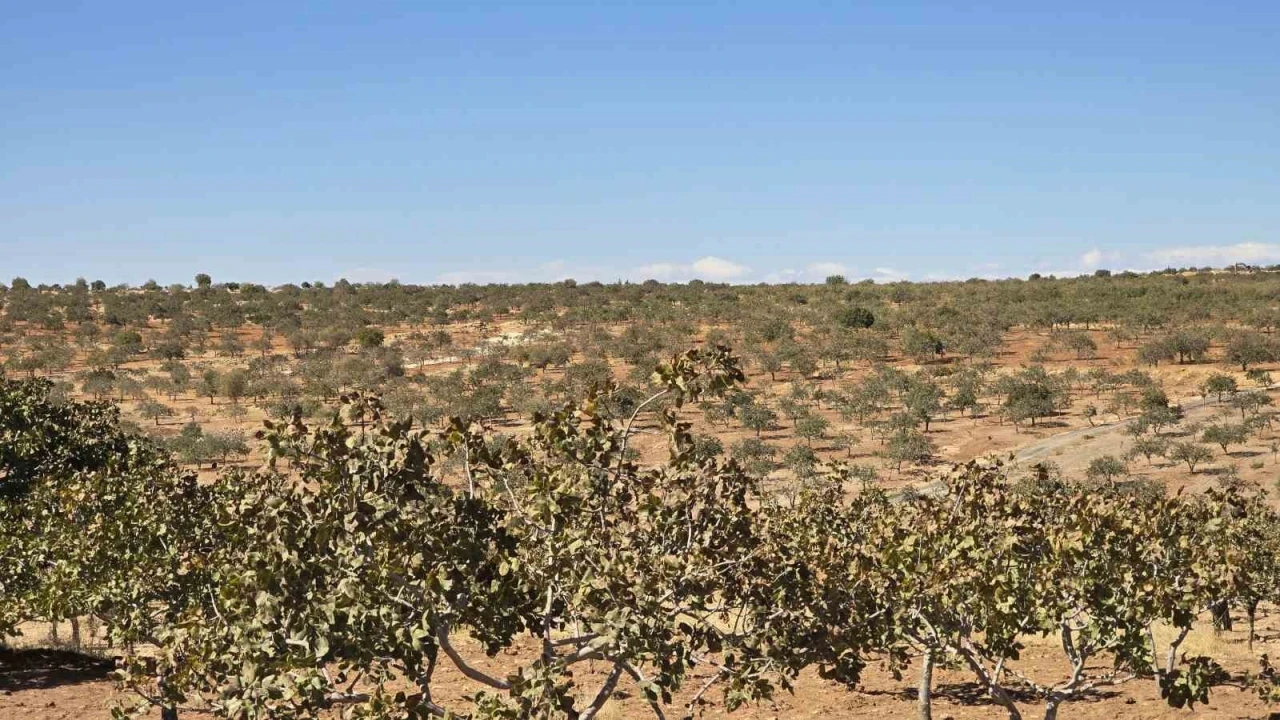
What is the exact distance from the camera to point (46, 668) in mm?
25547

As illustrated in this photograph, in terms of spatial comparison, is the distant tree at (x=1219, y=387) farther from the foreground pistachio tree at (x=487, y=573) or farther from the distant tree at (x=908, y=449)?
the foreground pistachio tree at (x=487, y=573)

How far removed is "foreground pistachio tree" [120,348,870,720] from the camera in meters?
8.48

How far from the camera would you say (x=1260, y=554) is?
24281 millimetres

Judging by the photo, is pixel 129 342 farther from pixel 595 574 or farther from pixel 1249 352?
pixel 595 574

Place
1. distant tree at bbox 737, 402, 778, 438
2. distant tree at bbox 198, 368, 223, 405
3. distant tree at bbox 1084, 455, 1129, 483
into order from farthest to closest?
distant tree at bbox 198, 368, 223, 405 → distant tree at bbox 737, 402, 778, 438 → distant tree at bbox 1084, 455, 1129, 483

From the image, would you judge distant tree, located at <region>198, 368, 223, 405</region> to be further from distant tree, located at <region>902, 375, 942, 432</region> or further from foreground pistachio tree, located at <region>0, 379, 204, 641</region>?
foreground pistachio tree, located at <region>0, 379, 204, 641</region>

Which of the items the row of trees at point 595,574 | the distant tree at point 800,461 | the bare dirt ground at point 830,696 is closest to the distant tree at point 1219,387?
the distant tree at point 800,461

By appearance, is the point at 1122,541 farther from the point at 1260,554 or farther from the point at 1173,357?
the point at 1173,357

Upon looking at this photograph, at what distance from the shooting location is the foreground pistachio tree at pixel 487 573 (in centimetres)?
848

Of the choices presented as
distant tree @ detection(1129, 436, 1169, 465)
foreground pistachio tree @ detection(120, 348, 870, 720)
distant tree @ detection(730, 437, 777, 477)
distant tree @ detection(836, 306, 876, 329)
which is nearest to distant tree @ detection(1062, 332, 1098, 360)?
distant tree @ detection(836, 306, 876, 329)

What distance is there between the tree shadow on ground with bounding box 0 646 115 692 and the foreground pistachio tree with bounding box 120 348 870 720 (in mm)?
16475

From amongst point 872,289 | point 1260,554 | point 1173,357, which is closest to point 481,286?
point 872,289

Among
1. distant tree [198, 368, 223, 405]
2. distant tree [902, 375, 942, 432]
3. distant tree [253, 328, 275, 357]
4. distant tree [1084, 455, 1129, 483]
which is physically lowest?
distant tree [1084, 455, 1129, 483]

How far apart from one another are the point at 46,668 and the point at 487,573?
820 inches
